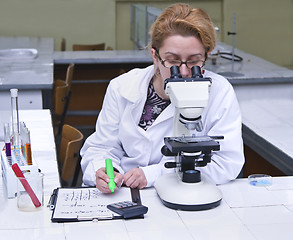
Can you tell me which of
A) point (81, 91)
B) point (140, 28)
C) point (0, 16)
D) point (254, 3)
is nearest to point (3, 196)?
point (81, 91)

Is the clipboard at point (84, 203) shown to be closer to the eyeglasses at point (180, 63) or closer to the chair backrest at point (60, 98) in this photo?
the eyeglasses at point (180, 63)

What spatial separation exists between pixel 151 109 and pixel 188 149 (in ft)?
1.84

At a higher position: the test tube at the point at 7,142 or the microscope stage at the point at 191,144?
the microscope stage at the point at 191,144

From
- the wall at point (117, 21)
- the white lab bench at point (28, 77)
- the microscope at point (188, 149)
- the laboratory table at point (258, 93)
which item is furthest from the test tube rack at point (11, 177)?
the wall at point (117, 21)

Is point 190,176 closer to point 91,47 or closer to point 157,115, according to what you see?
point 157,115

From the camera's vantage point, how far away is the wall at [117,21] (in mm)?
7785

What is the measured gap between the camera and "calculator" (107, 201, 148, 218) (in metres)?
1.55

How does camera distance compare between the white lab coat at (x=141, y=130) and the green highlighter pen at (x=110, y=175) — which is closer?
the green highlighter pen at (x=110, y=175)

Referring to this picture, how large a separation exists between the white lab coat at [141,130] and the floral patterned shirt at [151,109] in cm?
3

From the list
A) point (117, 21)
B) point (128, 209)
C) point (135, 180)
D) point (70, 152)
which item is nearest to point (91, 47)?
point (117, 21)

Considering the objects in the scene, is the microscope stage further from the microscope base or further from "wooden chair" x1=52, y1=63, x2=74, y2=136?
"wooden chair" x1=52, y1=63, x2=74, y2=136

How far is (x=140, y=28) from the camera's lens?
6070 mm

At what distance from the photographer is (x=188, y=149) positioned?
1.54 m

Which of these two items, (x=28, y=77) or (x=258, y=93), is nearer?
(x=258, y=93)
